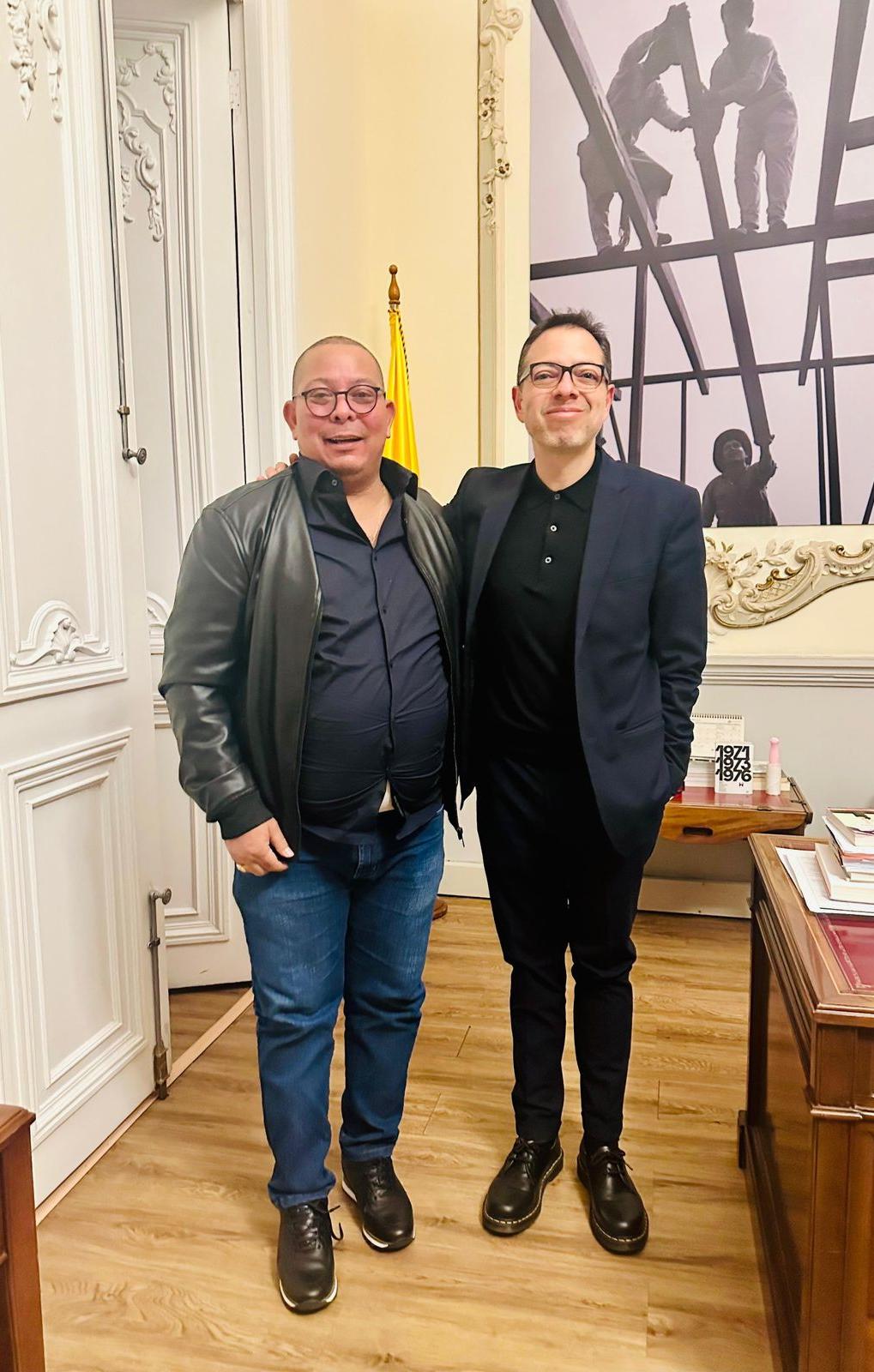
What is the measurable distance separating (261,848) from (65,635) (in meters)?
0.69

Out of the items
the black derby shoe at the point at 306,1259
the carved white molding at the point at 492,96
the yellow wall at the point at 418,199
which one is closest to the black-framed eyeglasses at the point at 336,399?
the black derby shoe at the point at 306,1259

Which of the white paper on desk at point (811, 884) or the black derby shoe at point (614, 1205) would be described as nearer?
the white paper on desk at point (811, 884)

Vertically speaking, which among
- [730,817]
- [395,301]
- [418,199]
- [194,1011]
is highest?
[418,199]

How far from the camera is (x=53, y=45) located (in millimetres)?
1797

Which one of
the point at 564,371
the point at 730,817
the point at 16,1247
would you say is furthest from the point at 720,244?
the point at 16,1247

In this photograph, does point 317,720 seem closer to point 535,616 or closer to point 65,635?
point 535,616

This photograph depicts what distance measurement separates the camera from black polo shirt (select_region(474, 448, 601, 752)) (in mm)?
1614

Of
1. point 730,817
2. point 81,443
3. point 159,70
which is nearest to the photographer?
point 81,443

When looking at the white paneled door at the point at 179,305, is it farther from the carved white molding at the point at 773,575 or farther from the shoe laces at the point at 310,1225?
the carved white molding at the point at 773,575

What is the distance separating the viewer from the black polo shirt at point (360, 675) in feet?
4.99

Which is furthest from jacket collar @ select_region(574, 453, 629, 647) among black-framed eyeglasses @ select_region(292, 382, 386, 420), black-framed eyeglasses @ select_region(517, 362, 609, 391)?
black-framed eyeglasses @ select_region(292, 382, 386, 420)

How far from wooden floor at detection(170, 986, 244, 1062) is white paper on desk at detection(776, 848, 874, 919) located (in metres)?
1.61

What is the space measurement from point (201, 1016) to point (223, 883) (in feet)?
1.23

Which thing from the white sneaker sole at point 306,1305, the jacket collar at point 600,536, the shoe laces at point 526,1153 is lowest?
the white sneaker sole at point 306,1305
